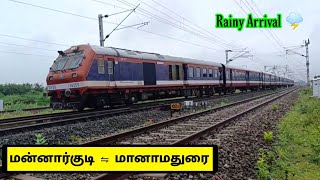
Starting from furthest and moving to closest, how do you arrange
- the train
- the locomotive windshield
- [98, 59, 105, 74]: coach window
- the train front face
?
[98, 59, 105, 74]: coach window → the locomotive windshield → the train → the train front face

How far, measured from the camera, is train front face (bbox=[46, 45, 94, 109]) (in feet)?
44.9

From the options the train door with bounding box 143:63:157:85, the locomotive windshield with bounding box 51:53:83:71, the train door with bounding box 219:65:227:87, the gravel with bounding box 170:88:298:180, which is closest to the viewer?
the gravel with bounding box 170:88:298:180

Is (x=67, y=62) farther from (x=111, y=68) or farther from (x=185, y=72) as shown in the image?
(x=185, y=72)

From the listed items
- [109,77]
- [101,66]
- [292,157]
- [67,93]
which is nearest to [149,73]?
[109,77]

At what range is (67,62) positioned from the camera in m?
14.9

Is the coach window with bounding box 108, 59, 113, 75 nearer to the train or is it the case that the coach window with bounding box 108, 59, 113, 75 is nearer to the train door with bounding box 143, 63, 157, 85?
the train

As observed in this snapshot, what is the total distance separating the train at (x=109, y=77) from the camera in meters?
13.9

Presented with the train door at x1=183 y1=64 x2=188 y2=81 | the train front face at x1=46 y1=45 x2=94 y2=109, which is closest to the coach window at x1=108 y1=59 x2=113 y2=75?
the train front face at x1=46 y1=45 x2=94 y2=109

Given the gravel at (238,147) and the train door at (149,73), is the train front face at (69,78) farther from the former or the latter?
the gravel at (238,147)

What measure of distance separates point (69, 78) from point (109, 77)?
187cm

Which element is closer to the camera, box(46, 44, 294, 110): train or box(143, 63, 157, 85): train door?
box(46, 44, 294, 110): train

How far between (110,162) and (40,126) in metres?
7.20

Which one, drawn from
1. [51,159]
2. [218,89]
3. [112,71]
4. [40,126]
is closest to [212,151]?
[51,159]

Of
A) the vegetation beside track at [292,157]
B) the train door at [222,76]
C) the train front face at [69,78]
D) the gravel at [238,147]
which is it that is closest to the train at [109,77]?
the train front face at [69,78]
